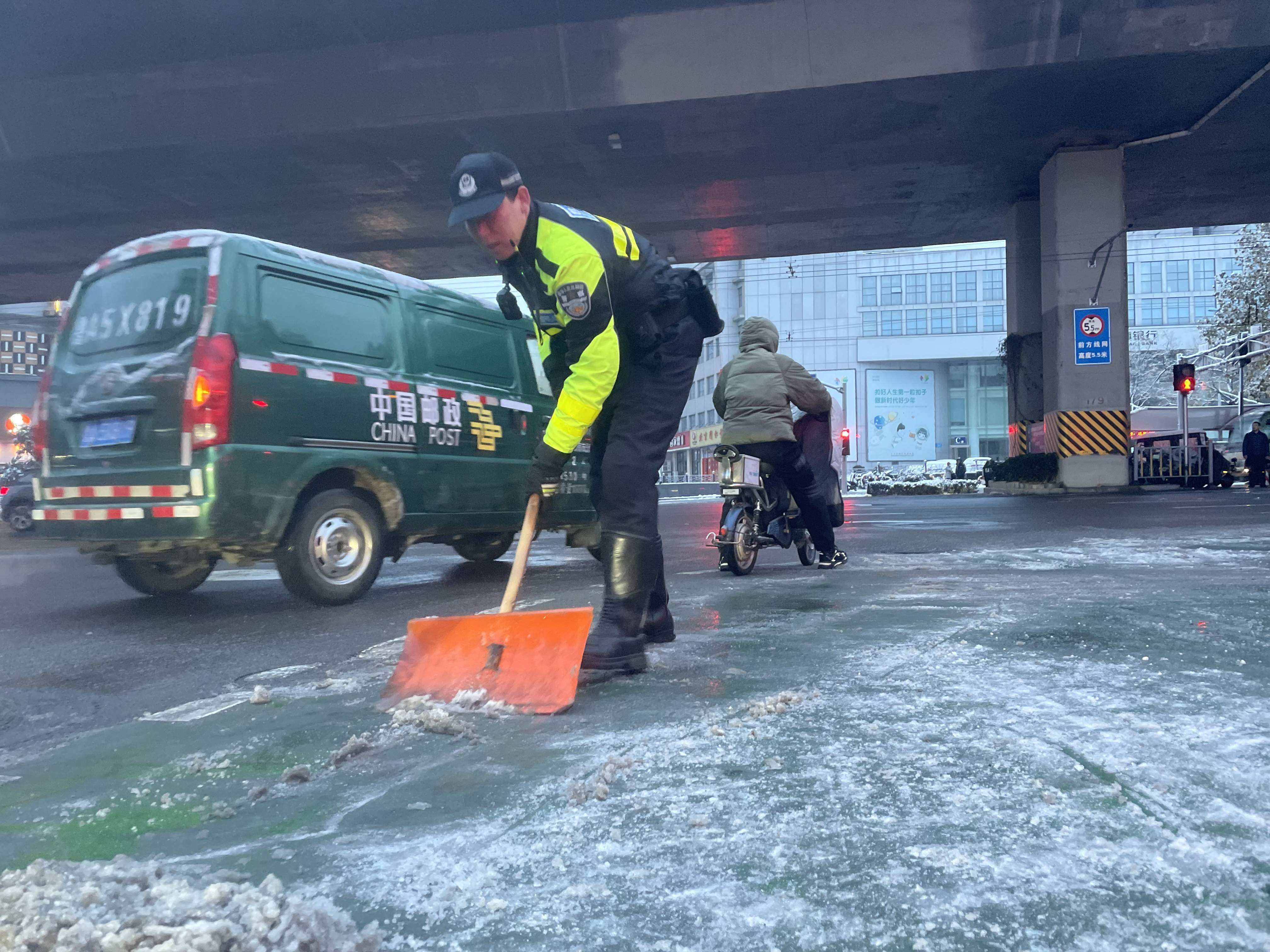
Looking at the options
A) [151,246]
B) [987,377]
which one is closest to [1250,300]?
[151,246]

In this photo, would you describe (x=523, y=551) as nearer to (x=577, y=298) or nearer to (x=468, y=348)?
(x=577, y=298)

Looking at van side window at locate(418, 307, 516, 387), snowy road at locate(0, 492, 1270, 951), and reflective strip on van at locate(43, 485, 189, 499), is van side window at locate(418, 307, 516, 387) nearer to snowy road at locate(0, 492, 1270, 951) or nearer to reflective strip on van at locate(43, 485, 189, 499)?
reflective strip on van at locate(43, 485, 189, 499)

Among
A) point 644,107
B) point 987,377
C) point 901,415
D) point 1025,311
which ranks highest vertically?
point 644,107

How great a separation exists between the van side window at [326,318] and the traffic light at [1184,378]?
22348 millimetres

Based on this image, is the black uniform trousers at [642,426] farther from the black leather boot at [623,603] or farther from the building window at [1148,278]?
the building window at [1148,278]

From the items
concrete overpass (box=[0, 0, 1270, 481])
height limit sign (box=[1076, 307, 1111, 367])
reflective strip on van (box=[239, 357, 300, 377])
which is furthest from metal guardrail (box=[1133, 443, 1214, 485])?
reflective strip on van (box=[239, 357, 300, 377])

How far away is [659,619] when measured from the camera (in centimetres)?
360

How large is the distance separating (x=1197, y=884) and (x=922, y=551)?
6327mm

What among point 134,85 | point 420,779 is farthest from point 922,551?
point 134,85

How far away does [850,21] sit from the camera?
1495 cm

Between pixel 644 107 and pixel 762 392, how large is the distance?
36.8 feet

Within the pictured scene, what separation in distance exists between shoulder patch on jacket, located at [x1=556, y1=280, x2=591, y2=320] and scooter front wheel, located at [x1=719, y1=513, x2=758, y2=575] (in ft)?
11.0

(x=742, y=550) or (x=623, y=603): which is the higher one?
(x=623, y=603)

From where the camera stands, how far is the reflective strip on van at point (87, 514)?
4.81 metres
